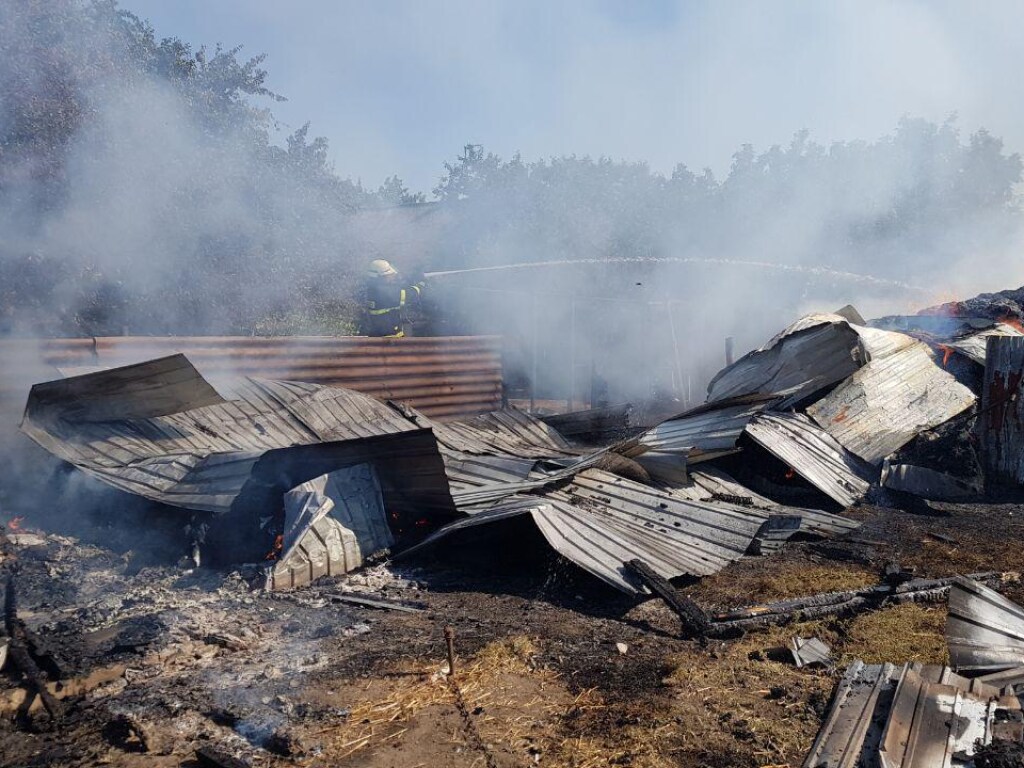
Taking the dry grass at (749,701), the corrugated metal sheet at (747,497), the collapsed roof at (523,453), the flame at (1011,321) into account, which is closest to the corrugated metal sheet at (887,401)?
the collapsed roof at (523,453)

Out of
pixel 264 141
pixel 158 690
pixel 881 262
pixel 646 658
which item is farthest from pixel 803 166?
pixel 158 690

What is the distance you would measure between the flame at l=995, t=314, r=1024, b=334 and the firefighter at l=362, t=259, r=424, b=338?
1002 centimetres

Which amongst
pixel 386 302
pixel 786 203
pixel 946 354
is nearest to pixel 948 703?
pixel 946 354

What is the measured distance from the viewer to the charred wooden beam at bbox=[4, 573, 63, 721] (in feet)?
11.7

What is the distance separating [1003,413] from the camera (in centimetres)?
981

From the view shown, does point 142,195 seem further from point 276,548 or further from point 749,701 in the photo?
point 749,701

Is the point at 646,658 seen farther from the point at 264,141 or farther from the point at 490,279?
the point at 490,279

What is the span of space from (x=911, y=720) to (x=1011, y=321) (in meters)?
12.2

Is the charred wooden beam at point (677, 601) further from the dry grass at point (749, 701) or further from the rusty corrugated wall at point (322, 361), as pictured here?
the rusty corrugated wall at point (322, 361)

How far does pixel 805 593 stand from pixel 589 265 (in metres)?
13.7

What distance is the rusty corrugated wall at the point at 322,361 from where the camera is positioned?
6.86 meters

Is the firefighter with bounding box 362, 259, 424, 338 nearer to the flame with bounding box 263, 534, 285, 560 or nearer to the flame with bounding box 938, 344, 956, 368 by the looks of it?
the flame with bounding box 263, 534, 285, 560

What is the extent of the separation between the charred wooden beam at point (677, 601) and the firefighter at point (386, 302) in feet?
23.5

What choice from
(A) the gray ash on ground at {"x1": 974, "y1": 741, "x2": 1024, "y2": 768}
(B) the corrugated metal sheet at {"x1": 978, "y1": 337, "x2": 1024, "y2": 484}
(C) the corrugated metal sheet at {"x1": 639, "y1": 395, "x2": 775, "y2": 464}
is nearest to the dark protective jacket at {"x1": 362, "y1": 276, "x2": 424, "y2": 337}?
(C) the corrugated metal sheet at {"x1": 639, "y1": 395, "x2": 775, "y2": 464}
